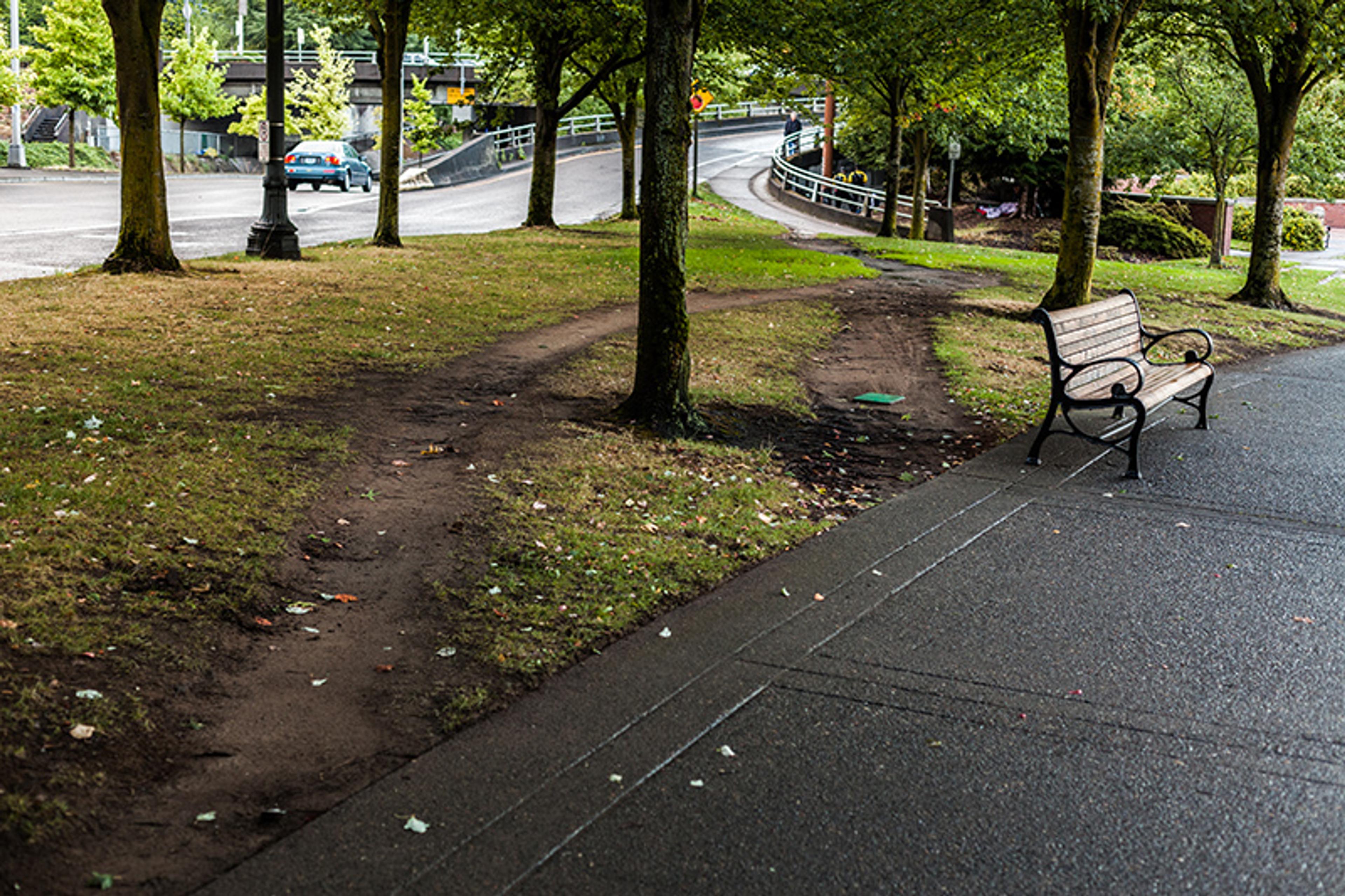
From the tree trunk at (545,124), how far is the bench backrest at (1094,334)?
664 inches

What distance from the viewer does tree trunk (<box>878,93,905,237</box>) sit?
1175 inches

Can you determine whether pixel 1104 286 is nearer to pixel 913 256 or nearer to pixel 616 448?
pixel 913 256

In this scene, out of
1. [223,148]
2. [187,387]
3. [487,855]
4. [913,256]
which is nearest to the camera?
[487,855]

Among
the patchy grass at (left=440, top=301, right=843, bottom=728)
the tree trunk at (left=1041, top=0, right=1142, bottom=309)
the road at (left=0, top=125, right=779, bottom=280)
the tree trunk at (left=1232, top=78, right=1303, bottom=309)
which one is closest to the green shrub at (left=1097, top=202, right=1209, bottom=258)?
the road at (left=0, top=125, right=779, bottom=280)

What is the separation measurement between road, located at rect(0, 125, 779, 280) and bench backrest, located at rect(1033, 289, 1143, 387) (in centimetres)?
1233

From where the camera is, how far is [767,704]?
4.66 meters

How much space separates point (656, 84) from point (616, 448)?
100 inches

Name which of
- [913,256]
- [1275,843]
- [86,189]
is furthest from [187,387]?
[86,189]

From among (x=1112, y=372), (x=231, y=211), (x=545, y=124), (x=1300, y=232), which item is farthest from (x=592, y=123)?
(x=1112, y=372)

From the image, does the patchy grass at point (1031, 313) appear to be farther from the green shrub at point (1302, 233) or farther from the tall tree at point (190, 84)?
the tall tree at point (190, 84)

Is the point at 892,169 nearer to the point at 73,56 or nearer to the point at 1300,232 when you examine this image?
the point at 1300,232

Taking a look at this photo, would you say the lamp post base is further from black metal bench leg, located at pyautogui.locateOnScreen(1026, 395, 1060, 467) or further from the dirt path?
black metal bench leg, located at pyautogui.locateOnScreen(1026, 395, 1060, 467)

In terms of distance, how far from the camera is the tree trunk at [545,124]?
25.0 meters

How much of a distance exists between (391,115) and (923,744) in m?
16.9
